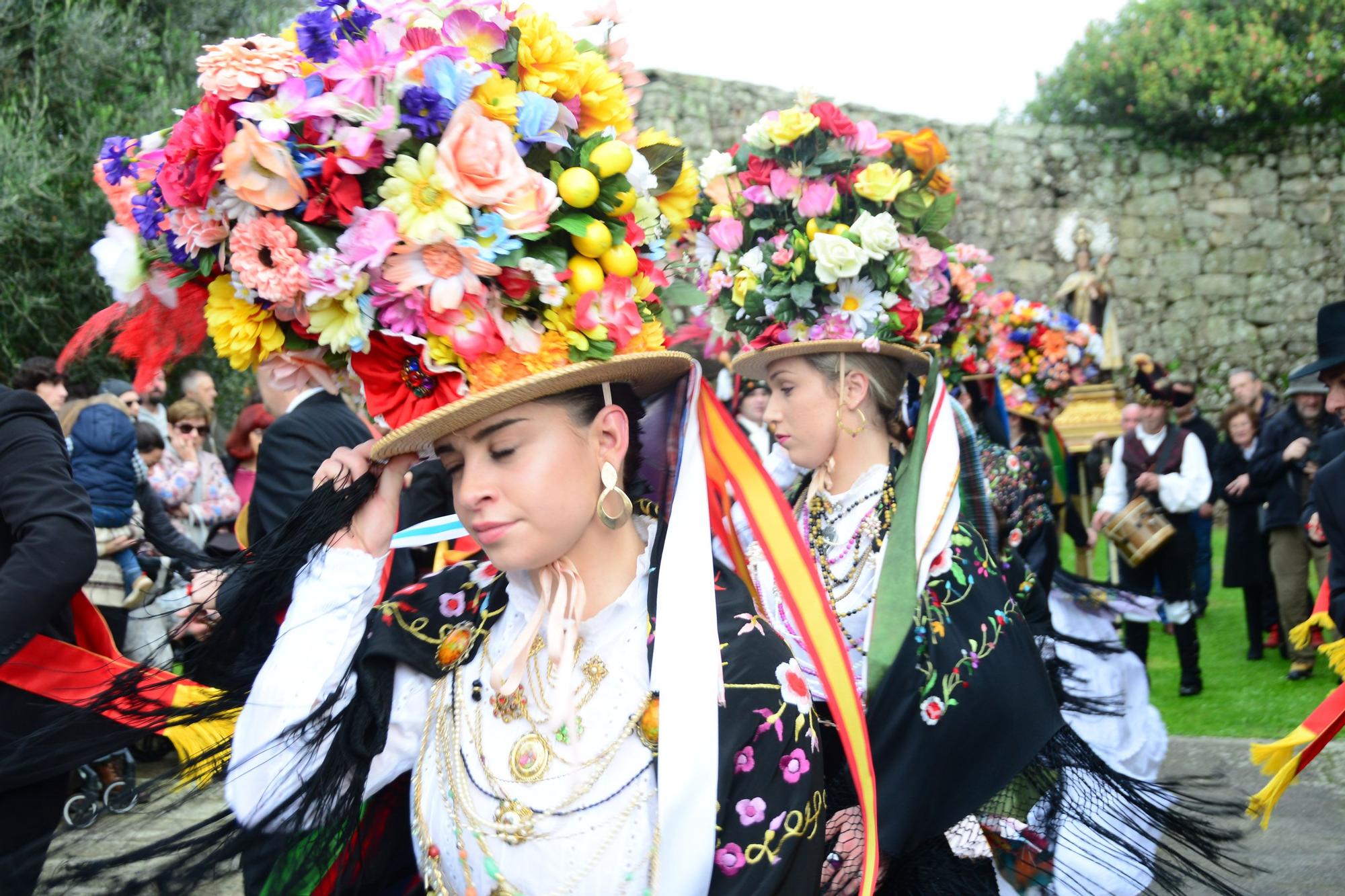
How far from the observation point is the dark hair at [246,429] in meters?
6.73

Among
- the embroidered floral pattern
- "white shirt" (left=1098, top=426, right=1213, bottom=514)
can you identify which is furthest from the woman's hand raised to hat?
"white shirt" (left=1098, top=426, right=1213, bottom=514)

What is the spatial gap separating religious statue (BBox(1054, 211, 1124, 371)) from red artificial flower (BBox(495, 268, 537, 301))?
49.3 feet

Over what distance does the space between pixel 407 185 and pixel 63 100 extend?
327 inches

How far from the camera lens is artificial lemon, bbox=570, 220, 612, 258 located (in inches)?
76.5

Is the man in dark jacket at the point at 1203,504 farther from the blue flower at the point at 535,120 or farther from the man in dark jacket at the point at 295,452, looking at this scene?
the blue flower at the point at 535,120

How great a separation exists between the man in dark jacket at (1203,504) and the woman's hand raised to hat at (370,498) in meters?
7.27

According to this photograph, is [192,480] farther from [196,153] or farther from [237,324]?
[196,153]

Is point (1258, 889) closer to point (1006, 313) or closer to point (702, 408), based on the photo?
point (702, 408)

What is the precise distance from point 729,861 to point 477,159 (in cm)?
117

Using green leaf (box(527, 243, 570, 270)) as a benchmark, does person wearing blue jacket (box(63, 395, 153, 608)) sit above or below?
below

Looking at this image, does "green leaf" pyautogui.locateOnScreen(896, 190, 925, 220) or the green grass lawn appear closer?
"green leaf" pyautogui.locateOnScreen(896, 190, 925, 220)

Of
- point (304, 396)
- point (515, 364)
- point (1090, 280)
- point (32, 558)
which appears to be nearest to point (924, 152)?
point (304, 396)

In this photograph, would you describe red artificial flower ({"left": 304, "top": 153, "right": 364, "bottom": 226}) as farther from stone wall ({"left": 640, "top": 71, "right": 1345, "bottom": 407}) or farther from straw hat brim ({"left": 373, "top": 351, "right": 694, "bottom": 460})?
stone wall ({"left": 640, "top": 71, "right": 1345, "bottom": 407})

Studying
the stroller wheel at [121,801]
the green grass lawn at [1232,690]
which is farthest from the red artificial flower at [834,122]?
the green grass lawn at [1232,690]
